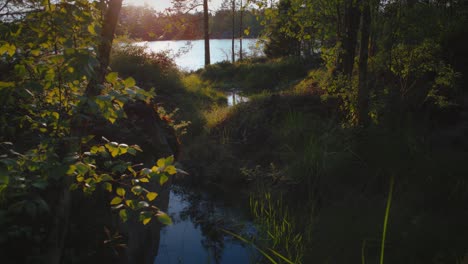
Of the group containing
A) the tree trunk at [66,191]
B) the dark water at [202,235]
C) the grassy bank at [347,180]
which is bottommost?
the dark water at [202,235]

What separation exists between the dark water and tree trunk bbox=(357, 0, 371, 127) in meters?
2.57

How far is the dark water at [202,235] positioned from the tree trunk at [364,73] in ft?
8.44

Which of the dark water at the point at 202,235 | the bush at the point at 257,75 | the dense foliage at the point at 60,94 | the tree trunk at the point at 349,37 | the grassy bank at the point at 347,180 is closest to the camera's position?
the dense foliage at the point at 60,94

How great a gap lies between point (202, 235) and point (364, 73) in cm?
362

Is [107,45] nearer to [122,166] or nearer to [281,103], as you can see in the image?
[122,166]

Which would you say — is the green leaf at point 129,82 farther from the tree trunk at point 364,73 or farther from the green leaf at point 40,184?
the tree trunk at point 364,73

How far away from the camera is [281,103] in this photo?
29.6 feet

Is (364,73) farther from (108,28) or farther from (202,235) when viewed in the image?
(108,28)

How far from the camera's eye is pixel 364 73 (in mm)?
5590

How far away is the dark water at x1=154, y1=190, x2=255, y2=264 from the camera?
4785 millimetres

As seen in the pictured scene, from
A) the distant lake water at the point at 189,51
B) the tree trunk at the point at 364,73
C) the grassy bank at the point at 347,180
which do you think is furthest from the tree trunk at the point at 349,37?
the tree trunk at the point at 364,73

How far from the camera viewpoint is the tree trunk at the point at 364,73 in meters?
5.36

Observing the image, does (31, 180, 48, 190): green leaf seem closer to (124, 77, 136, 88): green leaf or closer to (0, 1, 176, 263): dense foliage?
(0, 1, 176, 263): dense foliage

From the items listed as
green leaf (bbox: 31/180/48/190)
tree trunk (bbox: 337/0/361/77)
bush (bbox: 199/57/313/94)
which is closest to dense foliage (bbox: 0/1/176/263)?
green leaf (bbox: 31/180/48/190)
